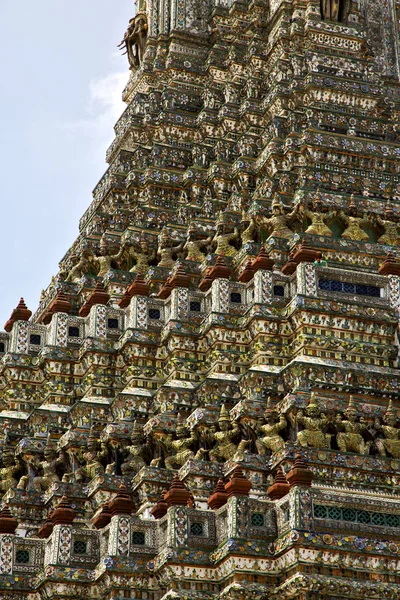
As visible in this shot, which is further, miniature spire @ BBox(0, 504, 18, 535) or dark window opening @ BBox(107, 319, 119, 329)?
dark window opening @ BBox(107, 319, 119, 329)

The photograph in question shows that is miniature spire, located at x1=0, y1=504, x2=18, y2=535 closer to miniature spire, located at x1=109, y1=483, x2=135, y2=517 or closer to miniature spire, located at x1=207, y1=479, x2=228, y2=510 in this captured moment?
miniature spire, located at x1=109, y1=483, x2=135, y2=517

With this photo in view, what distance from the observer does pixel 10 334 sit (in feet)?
148

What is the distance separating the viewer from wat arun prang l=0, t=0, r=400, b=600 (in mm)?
32094

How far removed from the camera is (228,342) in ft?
127

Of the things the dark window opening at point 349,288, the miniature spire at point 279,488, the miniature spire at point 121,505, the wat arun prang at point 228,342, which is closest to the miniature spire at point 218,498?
the wat arun prang at point 228,342

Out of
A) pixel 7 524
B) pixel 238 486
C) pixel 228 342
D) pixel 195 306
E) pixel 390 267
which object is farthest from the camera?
pixel 195 306

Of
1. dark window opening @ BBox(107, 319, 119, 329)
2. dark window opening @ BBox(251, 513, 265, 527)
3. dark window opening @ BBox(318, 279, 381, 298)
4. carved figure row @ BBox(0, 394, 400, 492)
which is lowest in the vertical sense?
dark window opening @ BBox(251, 513, 265, 527)

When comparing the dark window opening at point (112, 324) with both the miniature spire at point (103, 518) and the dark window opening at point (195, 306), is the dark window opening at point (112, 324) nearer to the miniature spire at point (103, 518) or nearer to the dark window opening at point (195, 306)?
the dark window opening at point (195, 306)

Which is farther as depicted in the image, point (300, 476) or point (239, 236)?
point (239, 236)

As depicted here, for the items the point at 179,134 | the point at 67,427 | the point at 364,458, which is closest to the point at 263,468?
the point at 364,458

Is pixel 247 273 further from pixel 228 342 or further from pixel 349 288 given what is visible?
pixel 349 288

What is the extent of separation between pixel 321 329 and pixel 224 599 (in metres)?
7.96

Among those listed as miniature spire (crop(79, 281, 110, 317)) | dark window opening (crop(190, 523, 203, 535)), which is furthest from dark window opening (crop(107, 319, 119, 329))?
dark window opening (crop(190, 523, 203, 535))

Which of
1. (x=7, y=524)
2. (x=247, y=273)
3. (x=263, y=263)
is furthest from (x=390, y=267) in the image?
(x=7, y=524)
